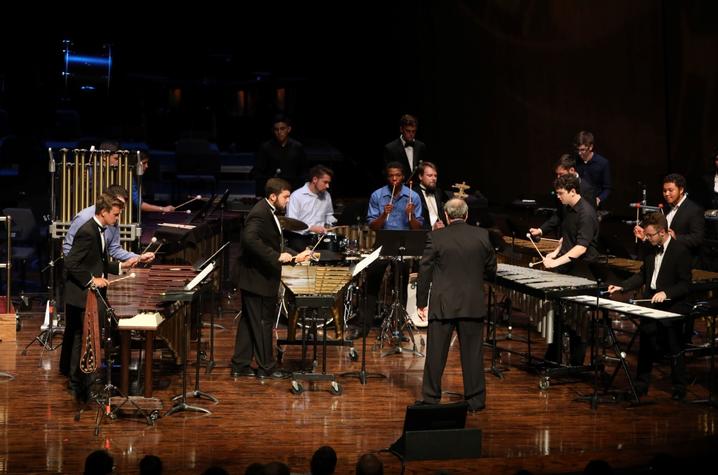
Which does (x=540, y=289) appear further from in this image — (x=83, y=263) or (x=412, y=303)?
(x=83, y=263)

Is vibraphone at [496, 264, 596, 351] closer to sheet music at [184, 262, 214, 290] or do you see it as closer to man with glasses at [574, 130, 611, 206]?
man with glasses at [574, 130, 611, 206]

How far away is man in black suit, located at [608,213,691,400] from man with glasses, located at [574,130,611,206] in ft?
9.14

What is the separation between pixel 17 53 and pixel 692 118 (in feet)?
33.4

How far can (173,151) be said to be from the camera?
62.1ft

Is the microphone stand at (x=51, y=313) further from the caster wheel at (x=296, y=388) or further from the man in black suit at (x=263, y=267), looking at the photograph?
the caster wheel at (x=296, y=388)

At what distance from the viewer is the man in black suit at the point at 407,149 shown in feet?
39.5

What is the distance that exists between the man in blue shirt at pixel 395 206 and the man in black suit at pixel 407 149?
149 centimetres

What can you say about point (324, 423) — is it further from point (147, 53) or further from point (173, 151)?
point (147, 53)

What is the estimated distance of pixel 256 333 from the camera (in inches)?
349

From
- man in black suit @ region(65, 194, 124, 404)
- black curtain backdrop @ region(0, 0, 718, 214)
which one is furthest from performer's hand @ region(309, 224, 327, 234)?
black curtain backdrop @ region(0, 0, 718, 214)

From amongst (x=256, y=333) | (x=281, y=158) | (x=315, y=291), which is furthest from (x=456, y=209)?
(x=281, y=158)

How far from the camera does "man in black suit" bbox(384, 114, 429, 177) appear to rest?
12047mm

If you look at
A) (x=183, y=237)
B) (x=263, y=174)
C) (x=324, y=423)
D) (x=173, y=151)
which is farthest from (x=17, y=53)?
(x=324, y=423)

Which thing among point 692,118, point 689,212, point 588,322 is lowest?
point 588,322
